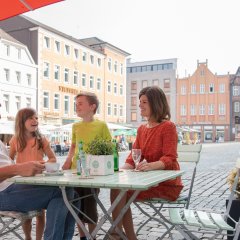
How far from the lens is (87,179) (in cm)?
279

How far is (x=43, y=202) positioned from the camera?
123 inches

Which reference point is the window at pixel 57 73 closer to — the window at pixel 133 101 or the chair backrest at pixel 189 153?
the window at pixel 133 101

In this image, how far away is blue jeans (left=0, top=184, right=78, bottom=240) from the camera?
3.00 metres

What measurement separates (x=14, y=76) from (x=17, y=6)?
3033 cm

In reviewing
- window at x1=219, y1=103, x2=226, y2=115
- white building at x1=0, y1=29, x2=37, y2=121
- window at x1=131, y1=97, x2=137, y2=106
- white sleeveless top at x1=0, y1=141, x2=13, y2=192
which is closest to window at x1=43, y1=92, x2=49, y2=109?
white building at x1=0, y1=29, x2=37, y2=121

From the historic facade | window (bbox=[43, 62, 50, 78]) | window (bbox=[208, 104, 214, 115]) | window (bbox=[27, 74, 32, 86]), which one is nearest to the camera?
window (bbox=[27, 74, 32, 86])

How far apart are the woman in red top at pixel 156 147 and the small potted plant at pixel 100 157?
1.07ft

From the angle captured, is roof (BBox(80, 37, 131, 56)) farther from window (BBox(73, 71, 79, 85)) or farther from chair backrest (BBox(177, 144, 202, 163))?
chair backrest (BBox(177, 144, 202, 163))

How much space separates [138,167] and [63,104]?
1458 inches

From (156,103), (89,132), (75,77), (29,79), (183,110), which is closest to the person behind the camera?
(156,103)

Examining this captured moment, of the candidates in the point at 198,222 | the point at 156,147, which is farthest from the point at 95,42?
the point at 198,222

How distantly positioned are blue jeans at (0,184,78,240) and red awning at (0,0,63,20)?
1624mm

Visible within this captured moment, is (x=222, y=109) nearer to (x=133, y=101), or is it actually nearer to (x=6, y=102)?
(x=133, y=101)

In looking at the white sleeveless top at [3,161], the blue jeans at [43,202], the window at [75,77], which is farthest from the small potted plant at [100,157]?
the window at [75,77]
